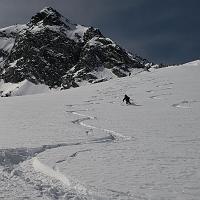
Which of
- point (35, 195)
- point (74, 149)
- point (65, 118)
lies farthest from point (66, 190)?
point (65, 118)

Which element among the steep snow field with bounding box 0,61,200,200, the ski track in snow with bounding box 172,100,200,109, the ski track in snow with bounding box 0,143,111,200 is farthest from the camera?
the ski track in snow with bounding box 172,100,200,109

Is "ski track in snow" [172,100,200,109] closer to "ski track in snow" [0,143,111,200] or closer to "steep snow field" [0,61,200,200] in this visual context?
"steep snow field" [0,61,200,200]

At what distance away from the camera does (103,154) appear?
15.0m

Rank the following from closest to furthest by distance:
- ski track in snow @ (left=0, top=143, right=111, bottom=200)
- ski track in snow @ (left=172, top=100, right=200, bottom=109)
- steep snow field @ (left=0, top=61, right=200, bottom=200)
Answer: ski track in snow @ (left=0, top=143, right=111, bottom=200), steep snow field @ (left=0, top=61, right=200, bottom=200), ski track in snow @ (left=172, top=100, right=200, bottom=109)

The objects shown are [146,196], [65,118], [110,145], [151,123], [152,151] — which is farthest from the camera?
[65,118]

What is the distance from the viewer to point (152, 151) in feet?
50.1

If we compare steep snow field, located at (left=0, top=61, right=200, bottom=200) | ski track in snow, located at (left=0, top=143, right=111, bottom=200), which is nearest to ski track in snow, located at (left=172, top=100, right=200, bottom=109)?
steep snow field, located at (left=0, top=61, right=200, bottom=200)

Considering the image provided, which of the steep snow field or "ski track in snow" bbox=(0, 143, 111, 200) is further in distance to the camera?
the steep snow field

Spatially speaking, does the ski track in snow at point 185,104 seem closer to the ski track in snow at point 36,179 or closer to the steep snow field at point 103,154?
the steep snow field at point 103,154

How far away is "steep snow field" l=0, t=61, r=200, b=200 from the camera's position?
1130cm

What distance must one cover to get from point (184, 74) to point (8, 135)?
123ft

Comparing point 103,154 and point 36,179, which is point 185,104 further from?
point 36,179

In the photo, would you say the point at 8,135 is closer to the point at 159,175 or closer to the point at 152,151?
the point at 152,151

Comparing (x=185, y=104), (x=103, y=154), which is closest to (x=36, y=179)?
(x=103, y=154)
